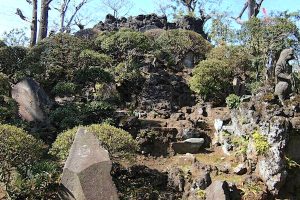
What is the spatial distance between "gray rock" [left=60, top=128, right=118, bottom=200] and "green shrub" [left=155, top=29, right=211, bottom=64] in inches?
471

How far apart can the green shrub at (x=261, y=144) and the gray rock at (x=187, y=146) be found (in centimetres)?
225

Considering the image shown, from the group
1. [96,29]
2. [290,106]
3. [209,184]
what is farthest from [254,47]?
[96,29]

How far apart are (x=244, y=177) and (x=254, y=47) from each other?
785cm

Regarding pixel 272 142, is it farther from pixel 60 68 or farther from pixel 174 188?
pixel 60 68

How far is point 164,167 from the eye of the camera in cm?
1212

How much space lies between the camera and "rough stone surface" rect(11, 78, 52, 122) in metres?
13.2

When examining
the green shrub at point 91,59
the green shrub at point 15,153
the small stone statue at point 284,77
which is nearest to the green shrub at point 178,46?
the green shrub at point 91,59

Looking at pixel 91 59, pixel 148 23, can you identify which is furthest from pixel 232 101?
pixel 148 23

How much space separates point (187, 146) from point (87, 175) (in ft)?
20.1

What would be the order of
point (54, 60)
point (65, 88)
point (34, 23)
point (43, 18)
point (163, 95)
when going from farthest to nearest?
1. point (34, 23)
2. point (43, 18)
3. point (54, 60)
4. point (163, 95)
5. point (65, 88)

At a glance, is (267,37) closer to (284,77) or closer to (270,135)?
(284,77)

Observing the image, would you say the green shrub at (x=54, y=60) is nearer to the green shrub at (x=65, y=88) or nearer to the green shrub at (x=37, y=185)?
the green shrub at (x=65, y=88)

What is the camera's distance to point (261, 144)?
1109 centimetres

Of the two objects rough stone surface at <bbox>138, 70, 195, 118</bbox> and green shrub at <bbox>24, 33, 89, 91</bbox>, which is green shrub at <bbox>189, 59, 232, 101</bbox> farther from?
green shrub at <bbox>24, 33, 89, 91</bbox>
